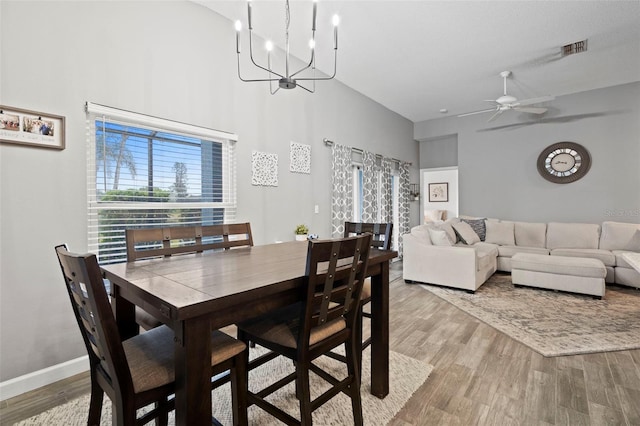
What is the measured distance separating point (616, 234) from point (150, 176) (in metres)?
6.33

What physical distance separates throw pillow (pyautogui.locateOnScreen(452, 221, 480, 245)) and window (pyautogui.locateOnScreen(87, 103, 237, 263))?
13.0ft

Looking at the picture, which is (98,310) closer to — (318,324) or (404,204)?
(318,324)

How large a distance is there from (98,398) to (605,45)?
5835mm

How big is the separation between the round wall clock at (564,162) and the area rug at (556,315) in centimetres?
210

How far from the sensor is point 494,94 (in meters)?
5.44

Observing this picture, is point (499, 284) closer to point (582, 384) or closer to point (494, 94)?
point (582, 384)

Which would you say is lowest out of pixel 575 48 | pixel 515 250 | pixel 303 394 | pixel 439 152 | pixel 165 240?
pixel 303 394

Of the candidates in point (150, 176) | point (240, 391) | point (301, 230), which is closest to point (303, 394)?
point (240, 391)

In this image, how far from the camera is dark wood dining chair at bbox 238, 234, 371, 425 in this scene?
4.33 feet

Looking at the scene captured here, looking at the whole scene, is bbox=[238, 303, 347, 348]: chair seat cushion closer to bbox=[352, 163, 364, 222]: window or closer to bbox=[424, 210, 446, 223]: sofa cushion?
bbox=[352, 163, 364, 222]: window

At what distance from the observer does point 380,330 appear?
6.20ft

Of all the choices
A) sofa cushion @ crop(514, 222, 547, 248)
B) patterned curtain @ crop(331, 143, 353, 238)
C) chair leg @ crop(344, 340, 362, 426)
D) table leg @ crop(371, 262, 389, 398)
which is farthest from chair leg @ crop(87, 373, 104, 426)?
sofa cushion @ crop(514, 222, 547, 248)

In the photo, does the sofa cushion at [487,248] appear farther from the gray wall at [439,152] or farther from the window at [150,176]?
the window at [150,176]

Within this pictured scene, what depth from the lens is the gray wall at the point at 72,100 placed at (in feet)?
6.53
